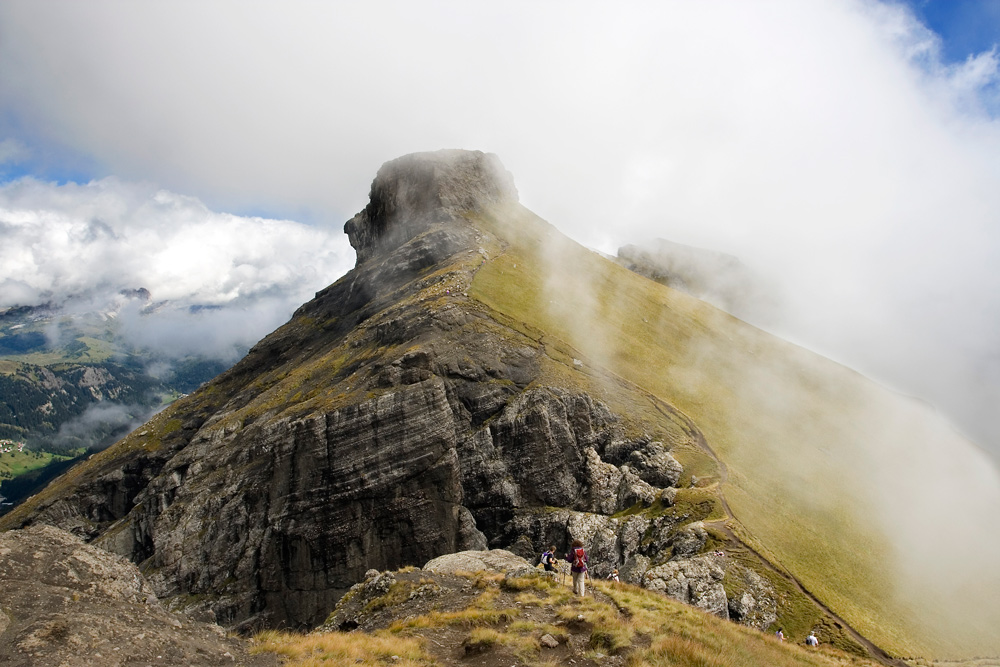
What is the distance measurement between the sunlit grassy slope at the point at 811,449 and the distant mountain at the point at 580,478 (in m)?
0.42

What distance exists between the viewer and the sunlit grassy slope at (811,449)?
178ft

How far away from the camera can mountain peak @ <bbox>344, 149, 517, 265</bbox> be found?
160 m

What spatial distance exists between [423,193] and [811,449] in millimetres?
123580

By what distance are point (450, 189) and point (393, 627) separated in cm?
14831

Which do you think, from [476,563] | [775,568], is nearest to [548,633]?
[476,563]

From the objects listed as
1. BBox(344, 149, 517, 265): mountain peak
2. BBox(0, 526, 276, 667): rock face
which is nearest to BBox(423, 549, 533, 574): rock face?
BBox(0, 526, 276, 667): rock face

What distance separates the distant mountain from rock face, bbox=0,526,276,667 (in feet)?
141

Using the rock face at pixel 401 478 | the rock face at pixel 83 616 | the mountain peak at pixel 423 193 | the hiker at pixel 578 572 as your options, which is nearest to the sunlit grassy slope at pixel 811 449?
the rock face at pixel 401 478

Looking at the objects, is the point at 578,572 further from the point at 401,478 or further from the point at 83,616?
the point at 401,478

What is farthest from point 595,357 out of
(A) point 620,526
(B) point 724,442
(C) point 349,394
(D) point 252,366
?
(D) point 252,366

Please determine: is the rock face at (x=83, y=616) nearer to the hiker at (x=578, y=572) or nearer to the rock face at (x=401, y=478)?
the hiker at (x=578, y=572)

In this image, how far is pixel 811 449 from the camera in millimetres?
86062

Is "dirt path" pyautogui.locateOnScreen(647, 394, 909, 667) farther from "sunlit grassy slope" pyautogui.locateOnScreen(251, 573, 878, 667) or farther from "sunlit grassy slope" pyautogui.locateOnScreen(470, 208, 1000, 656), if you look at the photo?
"sunlit grassy slope" pyautogui.locateOnScreen(251, 573, 878, 667)

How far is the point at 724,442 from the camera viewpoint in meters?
79.9
